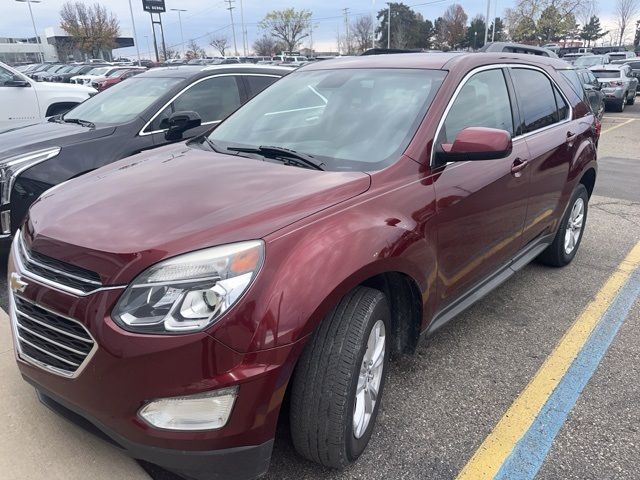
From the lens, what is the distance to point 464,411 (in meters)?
2.71

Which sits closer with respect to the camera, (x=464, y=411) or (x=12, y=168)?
(x=464, y=411)

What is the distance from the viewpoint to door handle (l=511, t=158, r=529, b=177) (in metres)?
3.28

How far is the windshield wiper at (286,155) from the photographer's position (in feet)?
8.59

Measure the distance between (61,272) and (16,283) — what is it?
0.96 ft

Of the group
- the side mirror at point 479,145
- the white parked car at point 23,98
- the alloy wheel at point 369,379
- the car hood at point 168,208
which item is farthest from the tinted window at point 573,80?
the white parked car at point 23,98

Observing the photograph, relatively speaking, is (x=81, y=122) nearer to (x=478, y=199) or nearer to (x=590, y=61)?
(x=478, y=199)

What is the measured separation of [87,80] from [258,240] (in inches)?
1192

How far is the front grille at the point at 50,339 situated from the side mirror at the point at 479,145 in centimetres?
183

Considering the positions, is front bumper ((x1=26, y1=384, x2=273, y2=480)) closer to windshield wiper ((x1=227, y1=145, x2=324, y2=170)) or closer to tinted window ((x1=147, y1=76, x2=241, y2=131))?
windshield wiper ((x1=227, y1=145, x2=324, y2=170))

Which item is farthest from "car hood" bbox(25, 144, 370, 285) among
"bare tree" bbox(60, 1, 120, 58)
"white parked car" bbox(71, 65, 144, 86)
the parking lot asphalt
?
"bare tree" bbox(60, 1, 120, 58)

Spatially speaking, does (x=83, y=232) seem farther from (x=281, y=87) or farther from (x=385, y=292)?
(x=281, y=87)

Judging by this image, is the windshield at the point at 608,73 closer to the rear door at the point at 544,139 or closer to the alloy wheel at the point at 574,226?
the alloy wheel at the point at 574,226

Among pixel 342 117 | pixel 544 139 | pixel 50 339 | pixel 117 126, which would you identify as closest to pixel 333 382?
pixel 50 339

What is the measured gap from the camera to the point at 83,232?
81.0 inches
